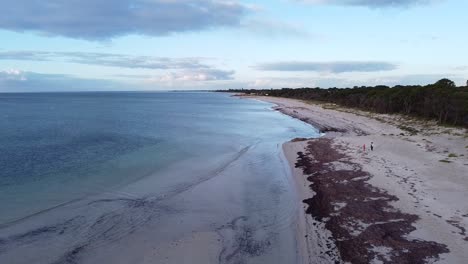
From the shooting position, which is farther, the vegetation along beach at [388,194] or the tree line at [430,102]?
the tree line at [430,102]

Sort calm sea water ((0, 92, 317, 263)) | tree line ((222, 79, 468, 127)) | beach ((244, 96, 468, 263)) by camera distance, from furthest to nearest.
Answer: tree line ((222, 79, 468, 127)), calm sea water ((0, 92, 317, 263)), beach ((244, 96, 468, 263))

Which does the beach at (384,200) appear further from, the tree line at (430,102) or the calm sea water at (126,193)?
the tree line at (430,102)

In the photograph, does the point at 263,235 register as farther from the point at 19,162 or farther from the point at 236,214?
the point at 19,162

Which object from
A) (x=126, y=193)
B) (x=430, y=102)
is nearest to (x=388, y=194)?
(x=126, y=193)

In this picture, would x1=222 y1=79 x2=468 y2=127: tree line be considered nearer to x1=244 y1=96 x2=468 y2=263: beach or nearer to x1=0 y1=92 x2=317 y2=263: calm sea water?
x1=244 y1=96 x2=468 y2=263: beach

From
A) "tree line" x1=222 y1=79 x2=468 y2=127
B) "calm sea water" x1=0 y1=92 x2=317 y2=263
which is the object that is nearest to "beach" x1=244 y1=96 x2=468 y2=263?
"calm sea water" x1=0 y1=92 x2=317 y2=263

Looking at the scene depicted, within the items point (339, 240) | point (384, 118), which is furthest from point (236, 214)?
point (384, 118)

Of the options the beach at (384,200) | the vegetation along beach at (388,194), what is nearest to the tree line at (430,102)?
the vegetation along beach at (388,194)

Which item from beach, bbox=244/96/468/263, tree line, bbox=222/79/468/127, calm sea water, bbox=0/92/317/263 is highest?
tree line, bbox=222/79/468/127

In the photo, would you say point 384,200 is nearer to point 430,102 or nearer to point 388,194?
point 388,194
